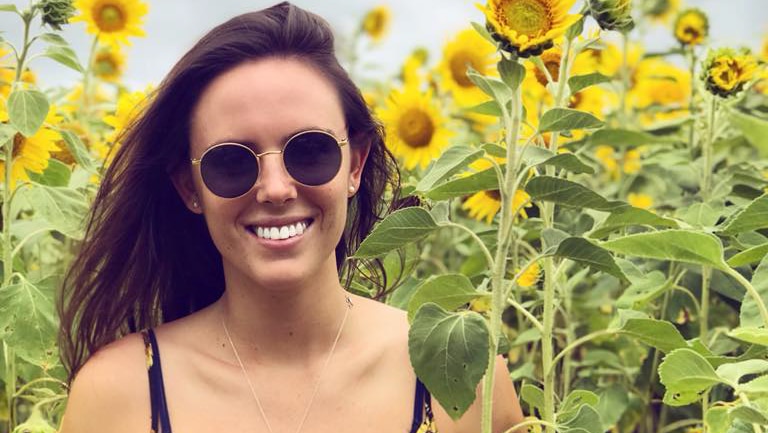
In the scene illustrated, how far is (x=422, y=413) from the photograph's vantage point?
184cm

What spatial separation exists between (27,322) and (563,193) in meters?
1.00

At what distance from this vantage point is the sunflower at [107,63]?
4.34 m

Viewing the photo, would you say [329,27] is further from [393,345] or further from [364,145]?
[393,345]

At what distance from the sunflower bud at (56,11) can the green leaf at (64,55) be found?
1.5 inches

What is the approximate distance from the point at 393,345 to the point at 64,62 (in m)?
0.84

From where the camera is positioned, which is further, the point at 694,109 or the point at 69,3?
the point at 694,109

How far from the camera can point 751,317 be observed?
1626 mm

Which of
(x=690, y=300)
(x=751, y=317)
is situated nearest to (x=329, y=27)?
(x=751, y=317)

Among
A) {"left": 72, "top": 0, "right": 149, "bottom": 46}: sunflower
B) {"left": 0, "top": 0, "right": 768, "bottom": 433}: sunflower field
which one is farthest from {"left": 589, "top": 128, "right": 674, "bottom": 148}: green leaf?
{"left": 72, "top": 0, "right": 149, "bottom": 46}: sunflower

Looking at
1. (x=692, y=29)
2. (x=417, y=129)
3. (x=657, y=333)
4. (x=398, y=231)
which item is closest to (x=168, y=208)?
(x=398, y=231)

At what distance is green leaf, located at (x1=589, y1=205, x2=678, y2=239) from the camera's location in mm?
1603

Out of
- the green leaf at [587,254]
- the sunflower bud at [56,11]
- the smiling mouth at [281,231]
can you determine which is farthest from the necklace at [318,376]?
the sunflower bud at [56,11]

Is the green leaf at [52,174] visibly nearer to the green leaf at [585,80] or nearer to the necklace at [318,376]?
the necklace at [318,376]

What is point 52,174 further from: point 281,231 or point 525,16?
point 525,16
